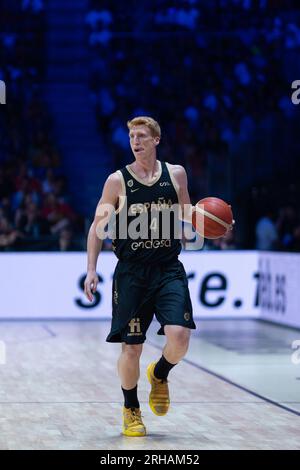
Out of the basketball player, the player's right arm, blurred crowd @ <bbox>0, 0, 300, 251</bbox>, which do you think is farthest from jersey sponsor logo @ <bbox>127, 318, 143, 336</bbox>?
blurred crowd @ <bbox>0, 0, 300, 251</bbox>

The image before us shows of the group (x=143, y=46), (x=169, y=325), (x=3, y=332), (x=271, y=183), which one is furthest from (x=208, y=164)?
(x=169, y=325)

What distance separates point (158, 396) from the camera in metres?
6.19

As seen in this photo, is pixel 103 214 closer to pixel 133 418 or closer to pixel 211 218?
pixel 211 218

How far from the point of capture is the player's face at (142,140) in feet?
19.5

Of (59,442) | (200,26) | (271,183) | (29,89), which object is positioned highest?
(200,26)

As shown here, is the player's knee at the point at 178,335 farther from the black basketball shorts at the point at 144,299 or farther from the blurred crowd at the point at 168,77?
the blurred crowd at the point at 168,77

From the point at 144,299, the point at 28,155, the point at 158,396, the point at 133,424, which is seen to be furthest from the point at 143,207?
the point at 28,155

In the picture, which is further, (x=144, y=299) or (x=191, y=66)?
(x=191, y=66)

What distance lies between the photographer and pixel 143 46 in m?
18.6

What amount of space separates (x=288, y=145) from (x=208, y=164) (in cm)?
141

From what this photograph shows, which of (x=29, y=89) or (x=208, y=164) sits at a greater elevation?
(x=29, y=89)

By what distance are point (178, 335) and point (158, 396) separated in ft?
1.74

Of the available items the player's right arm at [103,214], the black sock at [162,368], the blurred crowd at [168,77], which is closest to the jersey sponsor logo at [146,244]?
the player's right arm at [103,214]
